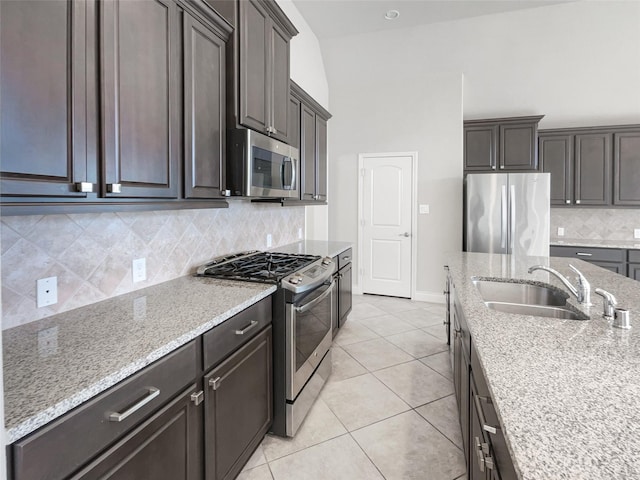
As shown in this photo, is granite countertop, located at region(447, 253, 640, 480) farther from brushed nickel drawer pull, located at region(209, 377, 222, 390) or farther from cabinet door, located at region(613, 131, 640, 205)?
cabinet door, located at region(613, 131, 640, 205)

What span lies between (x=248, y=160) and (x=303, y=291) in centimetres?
84

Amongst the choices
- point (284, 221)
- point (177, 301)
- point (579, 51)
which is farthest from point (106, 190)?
point (579, 51)

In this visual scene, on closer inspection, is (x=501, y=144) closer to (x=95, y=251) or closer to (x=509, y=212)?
(x=509, y=212)

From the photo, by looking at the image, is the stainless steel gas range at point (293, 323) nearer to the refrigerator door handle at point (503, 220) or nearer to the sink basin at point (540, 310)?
the sink basin at point (540, 310)

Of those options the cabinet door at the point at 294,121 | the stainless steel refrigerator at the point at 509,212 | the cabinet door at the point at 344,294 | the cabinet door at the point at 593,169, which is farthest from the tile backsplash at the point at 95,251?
the cabinet door at the point at 593,169

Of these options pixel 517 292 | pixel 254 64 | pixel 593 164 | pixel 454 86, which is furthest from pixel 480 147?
pixel 254 64

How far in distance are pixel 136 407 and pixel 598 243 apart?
5261 mm

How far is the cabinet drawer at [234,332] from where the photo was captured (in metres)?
1.36

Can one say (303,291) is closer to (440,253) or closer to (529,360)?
(529,360)

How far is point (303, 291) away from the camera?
201 cm

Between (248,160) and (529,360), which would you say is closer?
(529,360)

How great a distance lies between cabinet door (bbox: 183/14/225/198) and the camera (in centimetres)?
169

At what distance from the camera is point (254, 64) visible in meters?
2.23

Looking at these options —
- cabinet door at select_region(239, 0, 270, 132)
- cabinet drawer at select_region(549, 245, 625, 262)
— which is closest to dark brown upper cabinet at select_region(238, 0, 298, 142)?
cabinet door at select_region(239, 0, 270, 132)
